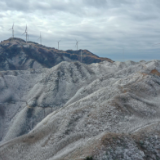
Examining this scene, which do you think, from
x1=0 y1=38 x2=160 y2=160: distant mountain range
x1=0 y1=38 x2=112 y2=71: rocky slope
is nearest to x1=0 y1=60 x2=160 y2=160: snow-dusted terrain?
x1=0 y1=38 x2=160 y2=160: distant mountain range

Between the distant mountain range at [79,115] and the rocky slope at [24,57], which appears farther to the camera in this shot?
the rocky slope at [24,57]

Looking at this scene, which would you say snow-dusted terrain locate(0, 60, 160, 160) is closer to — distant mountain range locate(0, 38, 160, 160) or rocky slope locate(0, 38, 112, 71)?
distant mountain range locate(0, 38, 160, 160)

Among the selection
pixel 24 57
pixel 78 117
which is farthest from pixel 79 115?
pixel 24 57

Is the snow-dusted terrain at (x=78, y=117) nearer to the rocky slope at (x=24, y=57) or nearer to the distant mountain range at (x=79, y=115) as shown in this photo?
the distant mountain range at (x=79, y=115)

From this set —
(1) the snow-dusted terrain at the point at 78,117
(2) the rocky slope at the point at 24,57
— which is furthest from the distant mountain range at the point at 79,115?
(2) the rocky slope at the point at 24,57

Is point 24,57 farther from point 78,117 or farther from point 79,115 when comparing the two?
point 78,117

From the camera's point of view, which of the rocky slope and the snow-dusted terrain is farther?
the rocky slope

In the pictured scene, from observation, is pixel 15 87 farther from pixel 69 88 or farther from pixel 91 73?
pixel 91 73

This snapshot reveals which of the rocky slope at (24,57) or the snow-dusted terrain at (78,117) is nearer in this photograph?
the snow-dusted terrain at (78,117)
